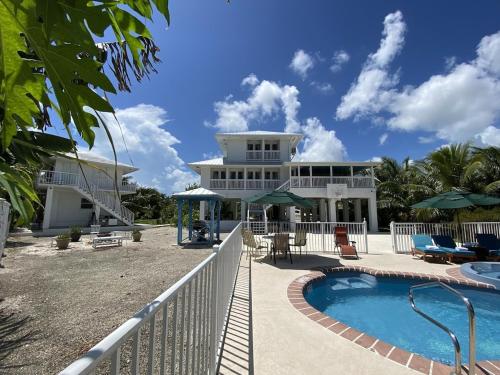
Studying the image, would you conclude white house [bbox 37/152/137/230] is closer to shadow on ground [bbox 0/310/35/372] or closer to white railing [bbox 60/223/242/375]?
shadow on ground [bbox 0/310/35/372]

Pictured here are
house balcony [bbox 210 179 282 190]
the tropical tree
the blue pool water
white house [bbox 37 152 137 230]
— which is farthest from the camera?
house balcony [bbox 210 179 282 190]

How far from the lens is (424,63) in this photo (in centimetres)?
1461

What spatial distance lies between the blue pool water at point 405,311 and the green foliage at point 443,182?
10.8 meters

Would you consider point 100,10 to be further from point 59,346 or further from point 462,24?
point 462,24

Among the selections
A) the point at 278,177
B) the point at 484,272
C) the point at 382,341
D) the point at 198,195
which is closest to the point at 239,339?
the point at 382,341

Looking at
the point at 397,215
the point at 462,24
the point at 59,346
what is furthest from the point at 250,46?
the point at 397,215

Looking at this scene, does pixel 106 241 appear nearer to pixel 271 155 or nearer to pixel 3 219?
pixel 3 219

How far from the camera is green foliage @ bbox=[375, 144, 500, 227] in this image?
16875mm

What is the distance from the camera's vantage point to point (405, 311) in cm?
580

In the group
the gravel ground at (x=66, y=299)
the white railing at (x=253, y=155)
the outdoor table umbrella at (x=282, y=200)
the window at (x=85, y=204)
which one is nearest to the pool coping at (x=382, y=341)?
the outdoor table umbrella at (x=282, y=200)

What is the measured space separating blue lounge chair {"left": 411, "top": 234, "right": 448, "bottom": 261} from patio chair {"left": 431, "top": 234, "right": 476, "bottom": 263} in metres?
0.18

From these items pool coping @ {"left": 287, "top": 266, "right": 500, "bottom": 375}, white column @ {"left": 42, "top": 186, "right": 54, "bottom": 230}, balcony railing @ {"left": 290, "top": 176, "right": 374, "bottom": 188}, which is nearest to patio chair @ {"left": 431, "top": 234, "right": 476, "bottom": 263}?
pool coping @ {"left": 287, "top": 266, "right": 500, "bottom": 375}

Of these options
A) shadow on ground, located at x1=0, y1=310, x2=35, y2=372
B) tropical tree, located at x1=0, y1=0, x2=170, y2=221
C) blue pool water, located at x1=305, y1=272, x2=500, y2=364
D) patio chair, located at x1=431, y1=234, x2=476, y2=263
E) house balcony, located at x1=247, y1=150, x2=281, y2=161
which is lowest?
blue pool water, located at x1=305, y1=272, x2=500, y2=364

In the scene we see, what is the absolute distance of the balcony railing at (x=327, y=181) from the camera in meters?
20.8
